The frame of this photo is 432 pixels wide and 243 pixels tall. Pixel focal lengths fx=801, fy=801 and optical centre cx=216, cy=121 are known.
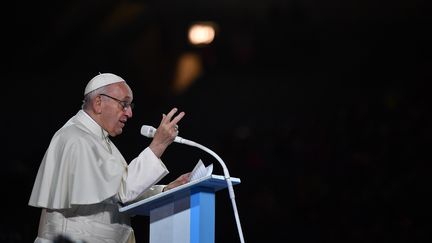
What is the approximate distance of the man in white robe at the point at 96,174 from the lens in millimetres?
3436

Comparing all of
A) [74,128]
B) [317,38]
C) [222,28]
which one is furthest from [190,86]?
[74,128]

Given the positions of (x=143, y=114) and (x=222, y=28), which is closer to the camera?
(x=143, y=114)

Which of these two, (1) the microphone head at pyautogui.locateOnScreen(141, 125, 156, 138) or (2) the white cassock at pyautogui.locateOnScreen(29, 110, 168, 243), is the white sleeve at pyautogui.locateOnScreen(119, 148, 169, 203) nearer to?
(2) the white cassock at pyautogui.locateOnScreen(29, 110, 168, 243)

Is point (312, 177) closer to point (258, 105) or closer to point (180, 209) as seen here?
point (258, 105)

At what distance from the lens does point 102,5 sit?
8969 mm

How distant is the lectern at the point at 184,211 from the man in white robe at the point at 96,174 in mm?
97

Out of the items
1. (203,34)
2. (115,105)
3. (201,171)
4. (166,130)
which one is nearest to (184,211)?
(201,171)

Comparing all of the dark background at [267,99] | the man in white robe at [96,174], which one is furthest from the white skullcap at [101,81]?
the dark background at [267,99]

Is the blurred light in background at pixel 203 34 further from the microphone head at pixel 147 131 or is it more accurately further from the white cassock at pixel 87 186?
the microphone head at pixel 147 131

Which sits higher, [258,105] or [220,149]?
[258,105]

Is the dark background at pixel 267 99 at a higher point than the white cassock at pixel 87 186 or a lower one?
higher

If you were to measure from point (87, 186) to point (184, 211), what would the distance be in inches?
16.9

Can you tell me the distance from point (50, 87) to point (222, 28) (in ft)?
7.08

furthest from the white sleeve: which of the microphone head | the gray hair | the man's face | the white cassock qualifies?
the gray hair
